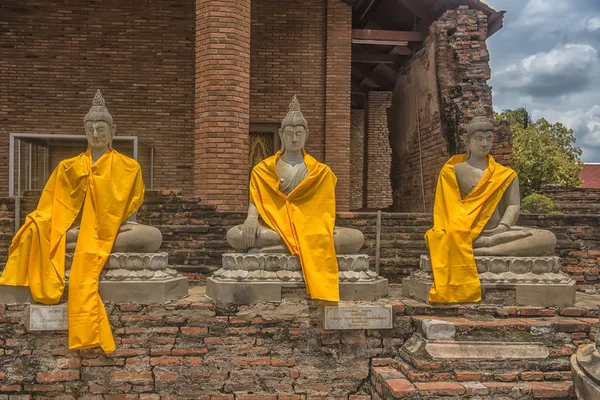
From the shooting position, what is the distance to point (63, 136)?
9.53 metres

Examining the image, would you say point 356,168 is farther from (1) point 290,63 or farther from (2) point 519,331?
(2) point 519,331

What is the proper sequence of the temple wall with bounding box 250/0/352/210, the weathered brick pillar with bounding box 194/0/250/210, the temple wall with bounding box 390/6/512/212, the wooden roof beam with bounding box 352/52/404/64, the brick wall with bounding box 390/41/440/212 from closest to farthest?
the weathered brick pillar with bounding box 194/0/250/210
the temple wall with bounding box 390/6/512/212
the brick wall with bounding box 390/41/440/212
the temple wall with bounding box 250/0/352/210
the wooden roof beam with bounding box 352/52/404/64

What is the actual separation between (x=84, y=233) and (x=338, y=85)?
6.82 m

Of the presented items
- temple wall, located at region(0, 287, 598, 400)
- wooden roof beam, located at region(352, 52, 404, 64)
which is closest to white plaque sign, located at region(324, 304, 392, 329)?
temple wall, located at region(0, 287, 598, 400)

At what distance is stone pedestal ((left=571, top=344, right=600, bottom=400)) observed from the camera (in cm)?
325

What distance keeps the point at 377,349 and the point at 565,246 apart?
378 cm

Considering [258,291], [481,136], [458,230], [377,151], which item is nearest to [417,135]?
[377,151]

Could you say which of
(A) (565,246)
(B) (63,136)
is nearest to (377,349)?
(A) (565,246)

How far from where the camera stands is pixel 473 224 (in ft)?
16.4

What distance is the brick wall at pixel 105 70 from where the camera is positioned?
10180 mm

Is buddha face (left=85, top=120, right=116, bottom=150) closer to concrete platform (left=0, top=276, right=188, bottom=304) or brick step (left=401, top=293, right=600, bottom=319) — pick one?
concrete platform (left=0, top=276, right=188, bottom=304)

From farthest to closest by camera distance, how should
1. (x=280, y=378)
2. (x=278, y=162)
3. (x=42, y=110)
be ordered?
(x=42, y=110) → (x=278, y=162) → (x=280, y=378)

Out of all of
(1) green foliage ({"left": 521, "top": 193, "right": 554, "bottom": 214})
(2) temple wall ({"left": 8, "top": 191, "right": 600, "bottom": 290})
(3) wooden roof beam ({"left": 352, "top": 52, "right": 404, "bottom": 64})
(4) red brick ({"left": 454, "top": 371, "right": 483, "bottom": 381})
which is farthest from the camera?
(3) wooden roof beam ({"left": 352, "top": 52, "right": 404, "bottom": 64})

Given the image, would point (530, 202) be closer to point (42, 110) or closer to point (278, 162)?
point (278, 162)
